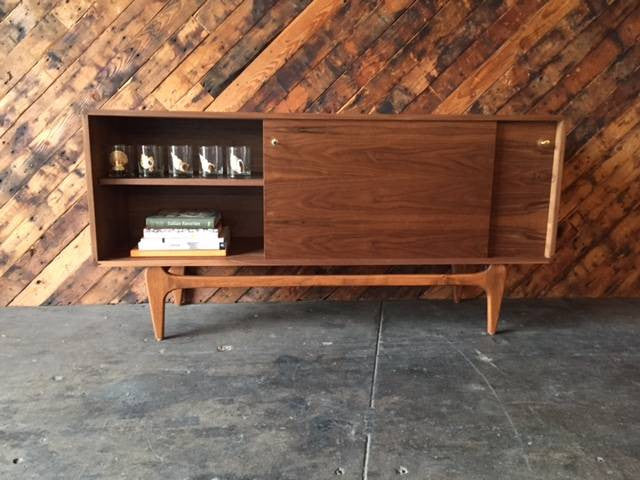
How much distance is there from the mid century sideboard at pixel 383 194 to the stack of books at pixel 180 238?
0.11 feet

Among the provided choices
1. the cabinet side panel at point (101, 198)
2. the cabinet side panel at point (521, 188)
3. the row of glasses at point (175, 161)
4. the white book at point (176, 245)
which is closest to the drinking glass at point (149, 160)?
the row of glasses at point (175, 161)

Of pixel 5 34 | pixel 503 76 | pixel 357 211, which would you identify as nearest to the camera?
pixel 357 211

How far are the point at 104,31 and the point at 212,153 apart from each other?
75 centimetres

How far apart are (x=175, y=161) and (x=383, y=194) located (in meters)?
0.80

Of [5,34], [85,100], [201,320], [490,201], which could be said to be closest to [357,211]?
[490,201]

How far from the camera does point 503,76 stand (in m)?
2.13

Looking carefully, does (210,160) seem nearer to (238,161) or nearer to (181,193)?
(238,161)

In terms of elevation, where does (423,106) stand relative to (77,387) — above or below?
above

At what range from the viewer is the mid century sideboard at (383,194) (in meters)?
1.70

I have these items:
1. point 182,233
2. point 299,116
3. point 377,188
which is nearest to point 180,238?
point 182,233

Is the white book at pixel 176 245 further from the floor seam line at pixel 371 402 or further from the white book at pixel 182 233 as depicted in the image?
the floor seam line at pixel 371 402

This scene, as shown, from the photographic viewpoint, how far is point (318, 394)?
56.8 inches

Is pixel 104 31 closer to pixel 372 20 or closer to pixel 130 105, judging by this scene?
pixel 130 105

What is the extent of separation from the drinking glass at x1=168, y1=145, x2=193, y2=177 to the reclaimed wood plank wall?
0.35 m
